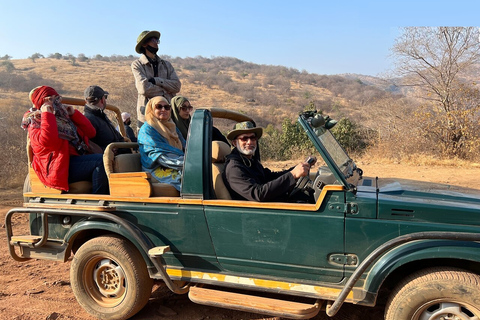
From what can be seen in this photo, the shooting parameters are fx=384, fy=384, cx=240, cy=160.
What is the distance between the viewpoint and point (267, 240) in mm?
2988

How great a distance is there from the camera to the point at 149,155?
3781 millimetres

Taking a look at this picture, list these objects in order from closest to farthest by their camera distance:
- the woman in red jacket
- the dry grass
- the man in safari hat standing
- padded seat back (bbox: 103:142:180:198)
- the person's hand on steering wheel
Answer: the person's hand on steering wheel
padded seat back (bbox: 103:142:180:198)
the woman in red jacket
the man in safari hat standing
the dry grass

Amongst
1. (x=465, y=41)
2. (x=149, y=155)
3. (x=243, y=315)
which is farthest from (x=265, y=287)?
(x=465, y=41)

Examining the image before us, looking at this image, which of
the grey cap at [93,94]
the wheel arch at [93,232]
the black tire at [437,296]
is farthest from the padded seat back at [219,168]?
the grey cap at [93,94]

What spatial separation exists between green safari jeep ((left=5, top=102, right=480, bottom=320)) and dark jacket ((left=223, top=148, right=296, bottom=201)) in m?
0.13

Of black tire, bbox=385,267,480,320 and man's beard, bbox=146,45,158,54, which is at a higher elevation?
man's beard, bbox=146,45,158,54

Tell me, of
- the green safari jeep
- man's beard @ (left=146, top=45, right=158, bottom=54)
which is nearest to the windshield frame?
the green safari jeep

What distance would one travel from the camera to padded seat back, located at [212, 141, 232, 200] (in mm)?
3371

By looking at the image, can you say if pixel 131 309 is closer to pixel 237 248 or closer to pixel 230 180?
pixel 237 248

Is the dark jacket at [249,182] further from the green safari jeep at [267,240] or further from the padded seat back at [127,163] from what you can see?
the padded seat back at [127,163]

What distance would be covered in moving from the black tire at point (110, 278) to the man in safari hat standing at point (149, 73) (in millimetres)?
2450

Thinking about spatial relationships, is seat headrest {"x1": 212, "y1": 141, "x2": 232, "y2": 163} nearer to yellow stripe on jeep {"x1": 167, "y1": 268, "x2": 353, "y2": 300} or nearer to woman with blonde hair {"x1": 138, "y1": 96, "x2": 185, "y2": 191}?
woman with blonde hair {"x1": 138, "y1": 96, "x2": 185, "y2": 191}

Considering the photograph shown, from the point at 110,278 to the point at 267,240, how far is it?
167cm

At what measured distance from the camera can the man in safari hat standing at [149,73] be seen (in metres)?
5.34
